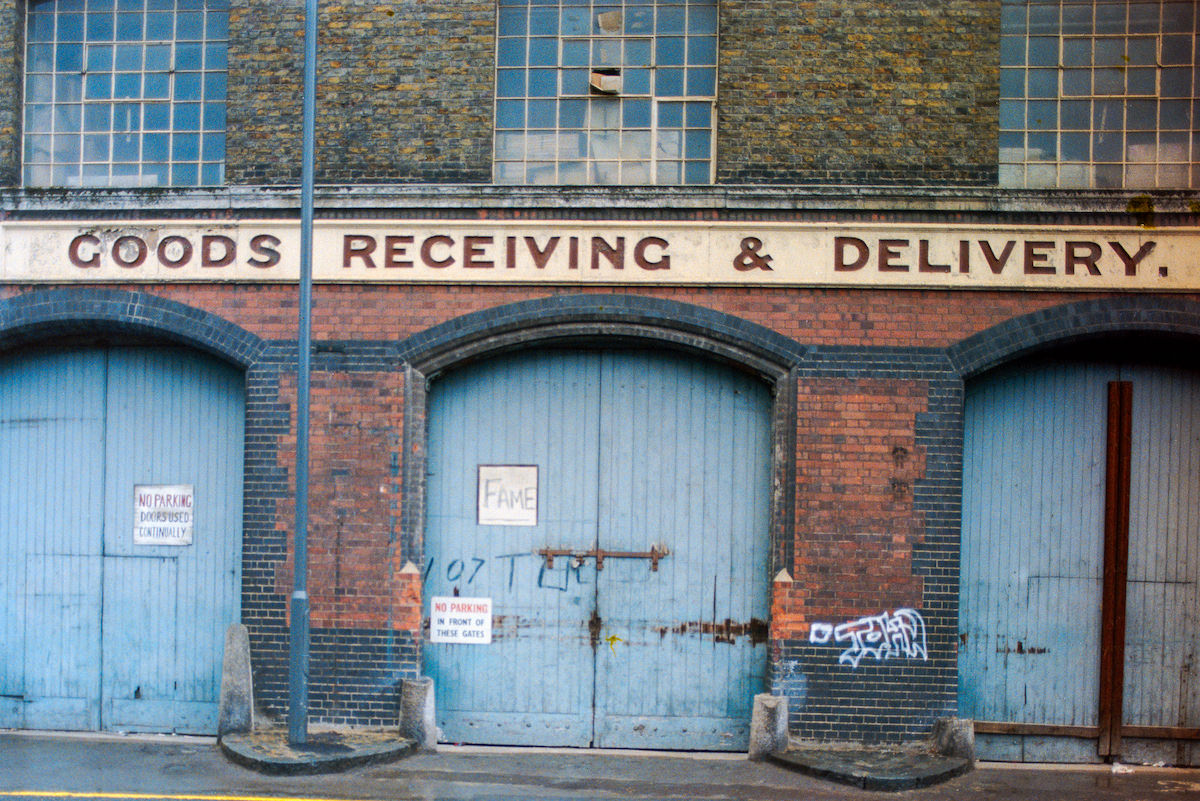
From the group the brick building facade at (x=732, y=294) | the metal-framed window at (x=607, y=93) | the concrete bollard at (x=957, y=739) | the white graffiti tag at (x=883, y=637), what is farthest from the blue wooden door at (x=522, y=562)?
the concrete bollard at (x=957, y=739)

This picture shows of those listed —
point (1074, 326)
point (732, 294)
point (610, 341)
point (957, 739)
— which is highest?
point (732, 294)

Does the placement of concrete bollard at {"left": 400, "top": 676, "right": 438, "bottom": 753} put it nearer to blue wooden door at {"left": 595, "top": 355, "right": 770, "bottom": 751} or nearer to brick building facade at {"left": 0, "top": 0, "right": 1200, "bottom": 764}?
brick building facade at {"left": 0, "top": 0, "right": 1200, "bottom": 764}

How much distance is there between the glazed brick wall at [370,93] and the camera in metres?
8.70

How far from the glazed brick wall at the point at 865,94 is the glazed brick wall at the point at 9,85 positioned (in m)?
6.53

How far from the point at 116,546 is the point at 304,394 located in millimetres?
2900

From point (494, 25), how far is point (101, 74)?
3.76 metres

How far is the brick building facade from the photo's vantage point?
828 cm

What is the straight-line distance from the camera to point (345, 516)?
8523 mm

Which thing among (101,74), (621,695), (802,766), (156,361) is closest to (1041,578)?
(802,766)

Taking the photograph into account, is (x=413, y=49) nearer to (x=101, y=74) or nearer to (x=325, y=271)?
(x=325, y=271)

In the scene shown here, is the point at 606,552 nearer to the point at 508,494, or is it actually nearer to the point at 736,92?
the point at 508,494

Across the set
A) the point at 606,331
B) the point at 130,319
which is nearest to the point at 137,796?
the point at 130,319

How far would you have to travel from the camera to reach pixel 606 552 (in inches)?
343

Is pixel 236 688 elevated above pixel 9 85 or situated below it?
below
